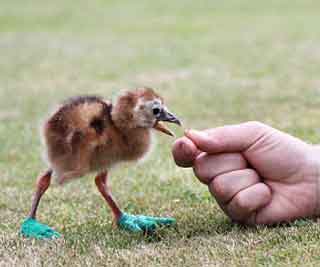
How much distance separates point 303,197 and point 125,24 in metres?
13.3

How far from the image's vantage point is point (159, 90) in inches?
384

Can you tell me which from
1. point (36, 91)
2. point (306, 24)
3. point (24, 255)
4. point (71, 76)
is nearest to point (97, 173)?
point (24, 255)

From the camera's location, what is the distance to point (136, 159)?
4199mm

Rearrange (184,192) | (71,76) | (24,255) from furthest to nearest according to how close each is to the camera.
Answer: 1. (71,76)
2. (184,192)
3. (24,255)

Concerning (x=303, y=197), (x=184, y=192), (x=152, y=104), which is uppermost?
(x=152, y=104)

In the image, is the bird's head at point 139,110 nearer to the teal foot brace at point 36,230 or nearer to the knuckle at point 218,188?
the knuckle at point 218,188

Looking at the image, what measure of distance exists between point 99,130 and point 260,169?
80cm

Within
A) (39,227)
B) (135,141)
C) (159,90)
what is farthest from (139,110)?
(159,90)

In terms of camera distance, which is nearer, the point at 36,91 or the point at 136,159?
the point at 136,159

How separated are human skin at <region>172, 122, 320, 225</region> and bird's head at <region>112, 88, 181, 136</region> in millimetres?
164

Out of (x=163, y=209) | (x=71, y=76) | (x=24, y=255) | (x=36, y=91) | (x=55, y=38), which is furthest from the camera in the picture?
(x=55, y=38)

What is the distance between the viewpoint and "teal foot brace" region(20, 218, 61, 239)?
4037mm

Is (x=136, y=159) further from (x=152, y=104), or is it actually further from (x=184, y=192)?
(x=184, y=192)

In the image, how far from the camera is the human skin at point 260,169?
3.98 meters
